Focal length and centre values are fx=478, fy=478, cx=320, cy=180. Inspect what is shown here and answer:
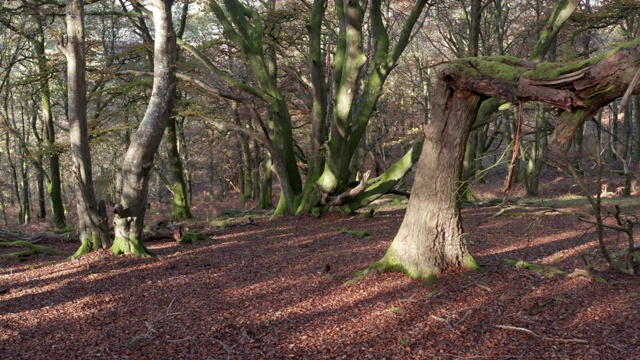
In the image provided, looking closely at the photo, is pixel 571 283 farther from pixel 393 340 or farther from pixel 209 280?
pixel 209 280

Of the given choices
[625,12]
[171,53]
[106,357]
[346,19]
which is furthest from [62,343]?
[625,12]

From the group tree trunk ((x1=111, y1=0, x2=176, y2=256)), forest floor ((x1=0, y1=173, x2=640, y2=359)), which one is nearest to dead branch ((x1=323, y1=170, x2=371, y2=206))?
forest floor ((x1=0, y1=173, x2=640, y2=359))

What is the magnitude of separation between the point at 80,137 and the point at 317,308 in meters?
5.76

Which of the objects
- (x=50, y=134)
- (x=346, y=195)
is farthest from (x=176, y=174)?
(x=346, y=195)

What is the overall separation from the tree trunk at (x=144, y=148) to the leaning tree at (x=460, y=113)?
4.62 metres

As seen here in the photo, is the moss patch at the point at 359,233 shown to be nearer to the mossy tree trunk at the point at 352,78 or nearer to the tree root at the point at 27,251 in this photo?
the mossy tree trunk at the point at 352,78

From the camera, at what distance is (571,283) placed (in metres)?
5.72

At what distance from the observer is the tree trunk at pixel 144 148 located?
329 inches

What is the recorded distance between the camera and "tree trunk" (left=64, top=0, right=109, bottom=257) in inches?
336

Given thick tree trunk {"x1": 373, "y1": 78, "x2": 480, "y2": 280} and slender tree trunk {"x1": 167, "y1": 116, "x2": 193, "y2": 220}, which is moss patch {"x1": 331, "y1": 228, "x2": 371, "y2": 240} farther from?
slender tree trunk {"x1": 167, "y1": 116, "x2": 193, "y2": 220}

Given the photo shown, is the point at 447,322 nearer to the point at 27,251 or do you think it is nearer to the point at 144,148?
the point at 144,148

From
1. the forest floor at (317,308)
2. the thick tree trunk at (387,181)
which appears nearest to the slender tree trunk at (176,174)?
the thick tree trunk at (387,181)

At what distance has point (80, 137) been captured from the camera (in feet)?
28.5

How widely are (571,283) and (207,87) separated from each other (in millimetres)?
8992
